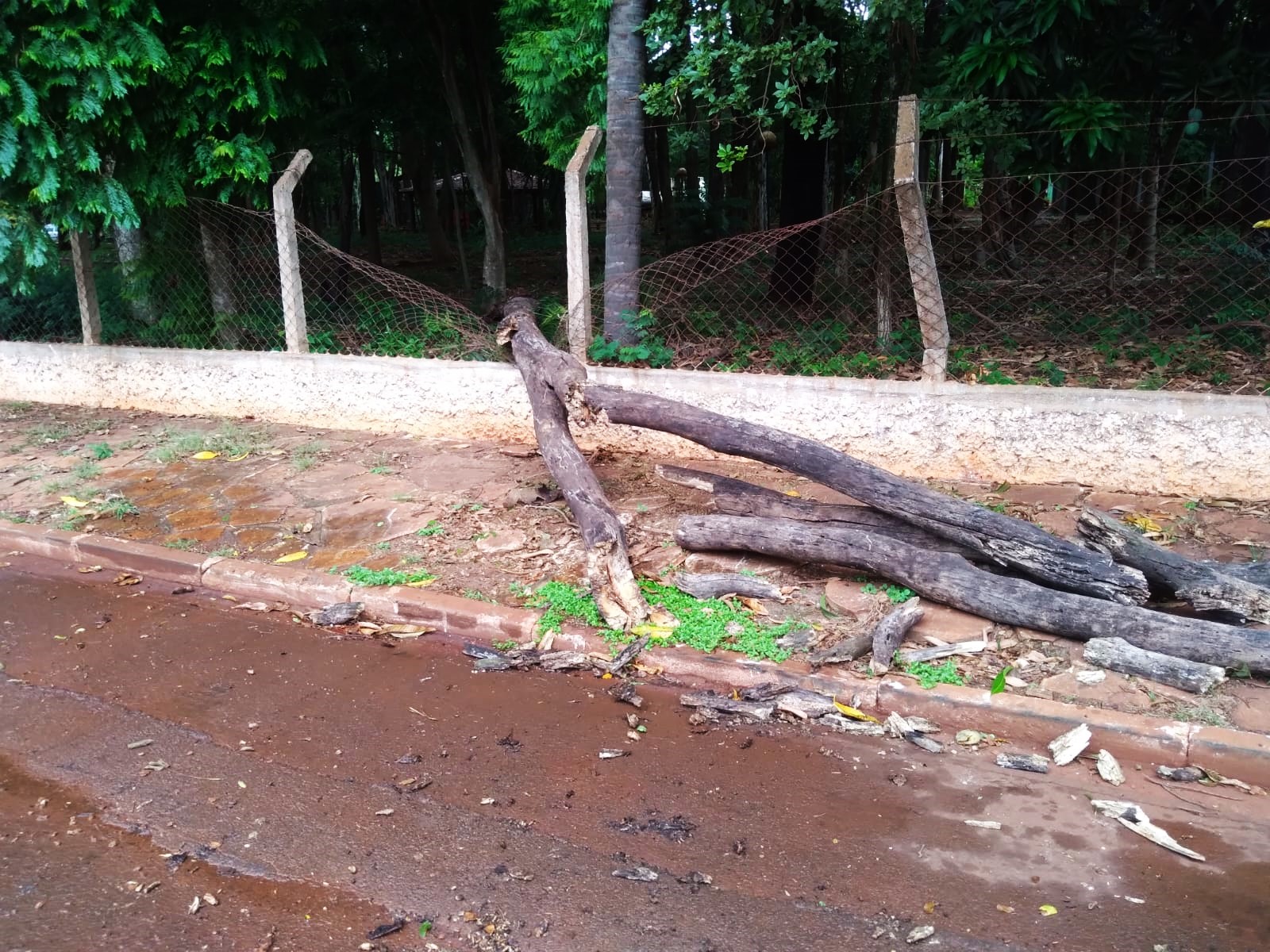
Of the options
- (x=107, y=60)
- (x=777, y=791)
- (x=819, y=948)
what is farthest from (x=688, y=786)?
(x=107, y=60)

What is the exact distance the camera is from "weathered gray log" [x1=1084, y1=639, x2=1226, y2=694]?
3586 mm

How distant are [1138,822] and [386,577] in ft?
11.7

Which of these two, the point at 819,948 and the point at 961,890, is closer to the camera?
the point at 819,948

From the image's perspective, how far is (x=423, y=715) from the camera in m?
3.84

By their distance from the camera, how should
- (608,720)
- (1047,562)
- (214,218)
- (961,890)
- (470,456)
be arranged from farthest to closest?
(214,218) < (470,456) < (1047,562) < (608,720) < (961,890)

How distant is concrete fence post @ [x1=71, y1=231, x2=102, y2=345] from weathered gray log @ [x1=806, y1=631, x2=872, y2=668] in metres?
8.23

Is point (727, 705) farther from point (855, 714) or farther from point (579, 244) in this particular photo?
point (579, 244)

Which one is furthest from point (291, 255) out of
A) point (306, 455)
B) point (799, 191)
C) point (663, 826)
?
point (663, 826)

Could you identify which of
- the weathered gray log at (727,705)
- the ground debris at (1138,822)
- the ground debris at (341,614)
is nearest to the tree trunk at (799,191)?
the ground debris at (341,614)

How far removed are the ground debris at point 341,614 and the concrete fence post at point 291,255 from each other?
3.89m

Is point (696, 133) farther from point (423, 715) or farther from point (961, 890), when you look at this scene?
point (961, 890)

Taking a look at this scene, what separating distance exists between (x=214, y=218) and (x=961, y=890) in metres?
8.69

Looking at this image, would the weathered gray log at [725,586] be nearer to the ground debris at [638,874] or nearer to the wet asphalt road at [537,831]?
the wet asphalt road at [537,831]

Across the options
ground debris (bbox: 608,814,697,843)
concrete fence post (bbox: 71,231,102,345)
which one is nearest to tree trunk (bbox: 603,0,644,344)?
ground debris (bbox: 608,814,697,843)
